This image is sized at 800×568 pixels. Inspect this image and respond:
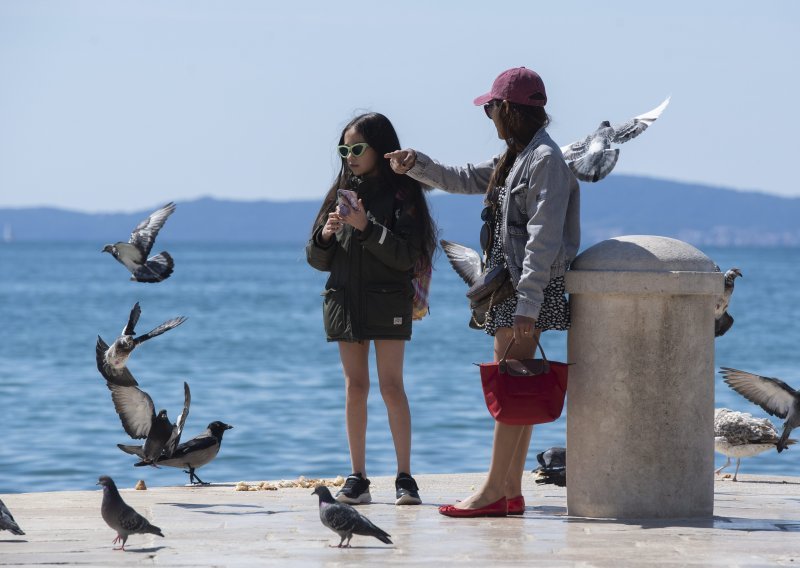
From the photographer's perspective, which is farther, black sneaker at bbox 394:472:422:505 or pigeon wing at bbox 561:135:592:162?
black sneaker at bbox 394:472:422:505

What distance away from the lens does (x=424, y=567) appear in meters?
4.98

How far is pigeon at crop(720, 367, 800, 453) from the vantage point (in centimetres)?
820

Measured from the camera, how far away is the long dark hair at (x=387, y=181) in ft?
22.4

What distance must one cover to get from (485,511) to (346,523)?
102 centimetres

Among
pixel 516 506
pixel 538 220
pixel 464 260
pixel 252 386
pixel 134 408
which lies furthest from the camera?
pixel 252 386

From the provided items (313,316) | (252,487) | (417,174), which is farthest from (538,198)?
(313,316)

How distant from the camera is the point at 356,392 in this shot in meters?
6.81

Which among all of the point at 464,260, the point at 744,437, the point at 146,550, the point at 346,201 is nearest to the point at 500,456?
the point at 346,201

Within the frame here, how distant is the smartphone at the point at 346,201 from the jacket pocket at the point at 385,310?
1.40ft

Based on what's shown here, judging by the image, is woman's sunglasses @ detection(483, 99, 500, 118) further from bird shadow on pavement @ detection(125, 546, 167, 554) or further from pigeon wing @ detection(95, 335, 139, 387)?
pigeon wing @ detection(95, 335, 139, 387)

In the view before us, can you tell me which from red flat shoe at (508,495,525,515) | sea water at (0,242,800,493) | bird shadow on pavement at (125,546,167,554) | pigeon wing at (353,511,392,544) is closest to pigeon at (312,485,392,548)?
pigeon wing at (353,511,392,544)

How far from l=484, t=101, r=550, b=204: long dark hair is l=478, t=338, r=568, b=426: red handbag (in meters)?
0.75

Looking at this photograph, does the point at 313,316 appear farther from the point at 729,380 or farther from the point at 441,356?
the point at 729,380

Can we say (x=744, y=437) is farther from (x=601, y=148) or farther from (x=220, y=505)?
(x=220, y=505)
